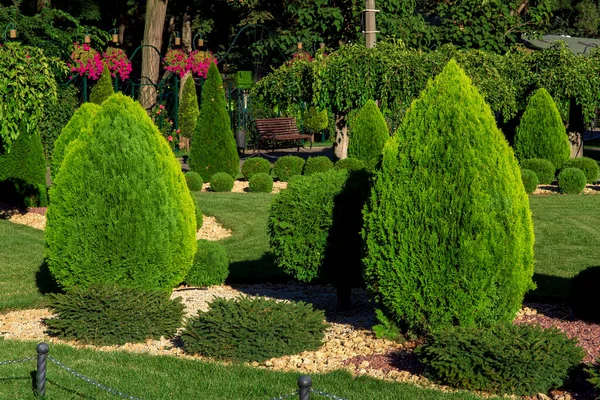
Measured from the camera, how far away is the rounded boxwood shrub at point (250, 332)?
7133mm

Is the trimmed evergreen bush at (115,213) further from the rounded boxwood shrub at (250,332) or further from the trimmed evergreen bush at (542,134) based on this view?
the trimmed evergreen bush at (542,134)

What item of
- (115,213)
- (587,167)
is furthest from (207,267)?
(587,167)

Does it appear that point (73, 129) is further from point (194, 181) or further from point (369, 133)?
point (369, 133)

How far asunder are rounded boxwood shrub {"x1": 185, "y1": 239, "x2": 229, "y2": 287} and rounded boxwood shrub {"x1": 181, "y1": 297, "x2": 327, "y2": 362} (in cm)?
273

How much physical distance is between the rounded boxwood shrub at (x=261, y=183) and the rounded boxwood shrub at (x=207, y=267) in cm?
840

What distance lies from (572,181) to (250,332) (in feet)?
42.7

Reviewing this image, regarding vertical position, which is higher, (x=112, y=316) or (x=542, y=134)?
(x=542, y=134)

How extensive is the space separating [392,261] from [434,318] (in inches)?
22.0

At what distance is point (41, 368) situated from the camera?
591cm

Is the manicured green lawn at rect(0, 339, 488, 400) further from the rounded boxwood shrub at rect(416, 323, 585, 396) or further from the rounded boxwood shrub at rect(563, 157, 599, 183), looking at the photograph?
the rounded boxwood shrub at rect(563, 157, 599, 183)

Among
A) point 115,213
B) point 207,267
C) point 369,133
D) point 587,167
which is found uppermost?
point 369,133

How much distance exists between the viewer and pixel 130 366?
22.8 feet

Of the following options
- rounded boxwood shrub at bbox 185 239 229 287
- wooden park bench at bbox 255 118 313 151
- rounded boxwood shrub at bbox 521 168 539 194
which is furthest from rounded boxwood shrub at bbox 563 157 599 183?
rounded boxwood shrub at bbox 185 239 229 287

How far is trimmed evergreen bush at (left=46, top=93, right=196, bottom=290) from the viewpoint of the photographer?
8.48 metres
